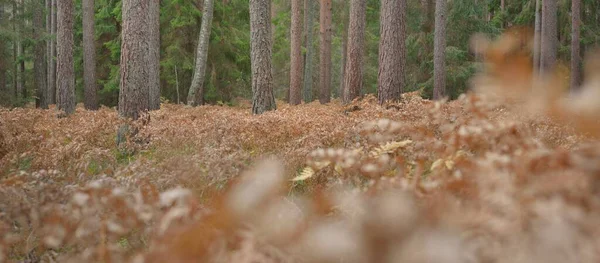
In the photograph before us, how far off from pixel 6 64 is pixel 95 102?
39.9 ft

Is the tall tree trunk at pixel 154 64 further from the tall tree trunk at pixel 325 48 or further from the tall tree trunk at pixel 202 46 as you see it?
the tall tree trunk at pixel 325 48

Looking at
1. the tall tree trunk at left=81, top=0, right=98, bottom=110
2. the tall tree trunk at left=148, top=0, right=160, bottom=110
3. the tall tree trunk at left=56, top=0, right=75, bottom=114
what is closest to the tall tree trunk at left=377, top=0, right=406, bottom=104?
the tall tree trunk at left=148, top=0, right=160, bottom=110

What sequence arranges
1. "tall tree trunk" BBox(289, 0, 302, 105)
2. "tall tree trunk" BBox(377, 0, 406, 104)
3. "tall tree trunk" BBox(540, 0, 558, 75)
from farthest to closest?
"tall tree trunk" BBox(289, 0, 302, 105), "tall tree trunk" BBox(540, 0, 558, 75), "tall tree trunk" BBox(377, 0, 406, 104)

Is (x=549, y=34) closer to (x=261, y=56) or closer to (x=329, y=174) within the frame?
(x=261, y=56)

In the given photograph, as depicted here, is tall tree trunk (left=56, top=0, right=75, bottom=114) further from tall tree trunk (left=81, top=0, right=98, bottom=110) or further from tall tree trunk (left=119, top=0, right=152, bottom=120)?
tall tree trunk (left=119, top=0, right=152, bottom=120)

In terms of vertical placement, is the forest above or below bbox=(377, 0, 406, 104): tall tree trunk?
below

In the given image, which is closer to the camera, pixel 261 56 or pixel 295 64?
pixel 261 56

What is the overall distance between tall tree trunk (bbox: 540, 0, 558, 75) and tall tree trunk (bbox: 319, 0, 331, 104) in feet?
32.0

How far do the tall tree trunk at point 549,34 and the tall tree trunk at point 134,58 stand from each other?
39.4 feet

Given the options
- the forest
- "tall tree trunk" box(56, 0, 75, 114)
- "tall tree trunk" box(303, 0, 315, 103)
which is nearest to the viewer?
the forest

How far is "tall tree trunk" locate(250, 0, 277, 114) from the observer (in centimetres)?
1082

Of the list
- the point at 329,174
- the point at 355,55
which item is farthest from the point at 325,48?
the point at 329,174

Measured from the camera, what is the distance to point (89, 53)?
1738 centimetres

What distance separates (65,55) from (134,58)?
7.55 meters
